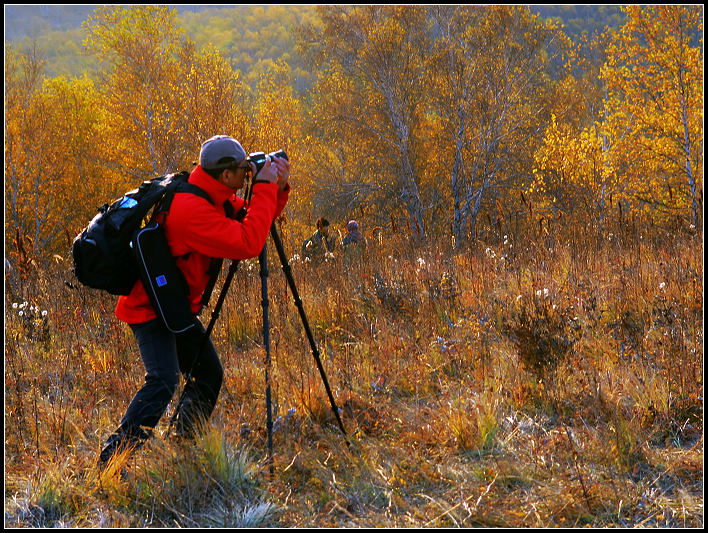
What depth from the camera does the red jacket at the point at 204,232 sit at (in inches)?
111

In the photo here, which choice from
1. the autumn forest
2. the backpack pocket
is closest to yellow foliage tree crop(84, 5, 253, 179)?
the autumn forest

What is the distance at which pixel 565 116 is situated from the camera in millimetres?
20125

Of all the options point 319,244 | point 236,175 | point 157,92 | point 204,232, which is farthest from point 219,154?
point 157,92

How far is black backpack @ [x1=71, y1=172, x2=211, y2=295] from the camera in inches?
112

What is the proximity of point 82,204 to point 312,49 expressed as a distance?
12543mm

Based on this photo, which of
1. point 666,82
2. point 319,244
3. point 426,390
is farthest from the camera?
point 666,82

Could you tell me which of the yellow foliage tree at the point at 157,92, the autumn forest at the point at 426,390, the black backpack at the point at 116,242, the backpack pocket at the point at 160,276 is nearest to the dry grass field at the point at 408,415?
the autumn forest at the point at 426,390

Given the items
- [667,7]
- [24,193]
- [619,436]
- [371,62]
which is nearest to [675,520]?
[619,436]

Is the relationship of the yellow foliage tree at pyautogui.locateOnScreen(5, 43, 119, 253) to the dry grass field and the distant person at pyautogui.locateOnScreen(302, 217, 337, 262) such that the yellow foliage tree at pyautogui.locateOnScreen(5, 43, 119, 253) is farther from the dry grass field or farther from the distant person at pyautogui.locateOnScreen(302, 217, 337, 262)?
the dry grass field

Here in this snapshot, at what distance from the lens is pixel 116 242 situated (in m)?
2.86

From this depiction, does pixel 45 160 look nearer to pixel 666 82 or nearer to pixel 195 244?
pixel 666 82

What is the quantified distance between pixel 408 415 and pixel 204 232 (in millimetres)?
1775

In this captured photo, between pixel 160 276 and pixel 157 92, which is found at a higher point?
pixel 157 92

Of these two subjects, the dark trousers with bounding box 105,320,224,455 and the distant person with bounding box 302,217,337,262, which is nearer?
the dark trousers with bounding box 105,320,224,455
